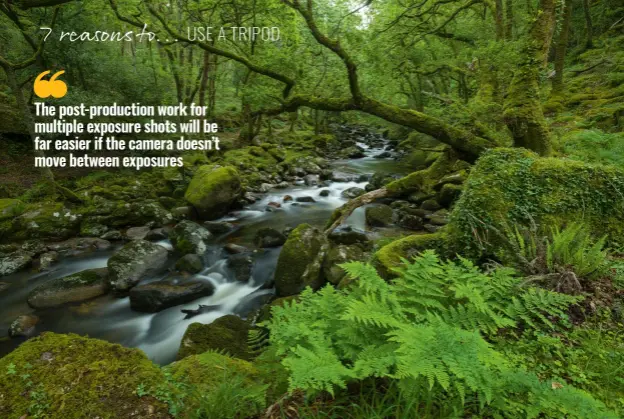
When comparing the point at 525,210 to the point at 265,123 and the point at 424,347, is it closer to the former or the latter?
the point at 424,347

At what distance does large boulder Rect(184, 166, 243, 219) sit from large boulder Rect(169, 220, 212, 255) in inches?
65.1

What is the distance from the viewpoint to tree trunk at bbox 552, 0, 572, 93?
1384 centimetres

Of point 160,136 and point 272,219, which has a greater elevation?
point 160,136

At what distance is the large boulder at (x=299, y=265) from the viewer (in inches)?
284

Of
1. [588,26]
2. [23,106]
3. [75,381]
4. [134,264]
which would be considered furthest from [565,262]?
[588,26]

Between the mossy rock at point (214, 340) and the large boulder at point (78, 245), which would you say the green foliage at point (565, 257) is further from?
the large boulder at point (78, 245)

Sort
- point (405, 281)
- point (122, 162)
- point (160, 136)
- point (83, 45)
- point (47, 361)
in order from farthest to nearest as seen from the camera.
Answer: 1. point (160, 136)
2. point (122, 162)
3. point (83, 45)
4. point (405, 281)
5. point (47, 361)

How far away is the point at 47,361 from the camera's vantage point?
2.37 m

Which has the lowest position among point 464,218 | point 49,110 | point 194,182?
point 194,182

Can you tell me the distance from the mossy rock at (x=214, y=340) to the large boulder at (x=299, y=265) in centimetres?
188

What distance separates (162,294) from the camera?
744 cm

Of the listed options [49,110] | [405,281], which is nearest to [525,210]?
[405,281]

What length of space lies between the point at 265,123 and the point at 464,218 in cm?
2433

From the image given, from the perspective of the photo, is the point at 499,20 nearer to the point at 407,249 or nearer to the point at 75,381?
the point at 407,249
